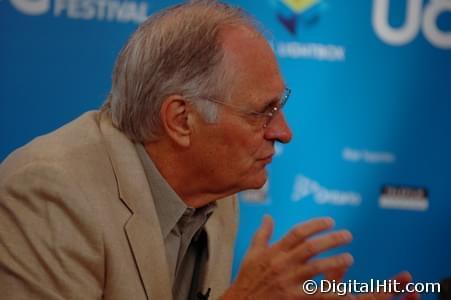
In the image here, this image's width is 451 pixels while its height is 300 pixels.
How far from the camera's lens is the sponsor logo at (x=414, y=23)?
3.58 metres

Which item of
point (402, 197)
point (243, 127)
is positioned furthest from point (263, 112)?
point (402, 197)

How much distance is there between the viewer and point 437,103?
361 centimetres

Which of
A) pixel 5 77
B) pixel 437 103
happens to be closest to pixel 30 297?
pixel 5 77

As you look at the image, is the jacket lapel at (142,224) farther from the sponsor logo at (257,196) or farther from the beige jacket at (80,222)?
the sponsor logo at (257,196)

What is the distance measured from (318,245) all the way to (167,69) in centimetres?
52

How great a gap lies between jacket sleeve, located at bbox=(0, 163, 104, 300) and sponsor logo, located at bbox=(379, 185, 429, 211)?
78.2 inches

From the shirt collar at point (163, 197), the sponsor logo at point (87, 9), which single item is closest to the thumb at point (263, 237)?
the shirt collar at point (163, 197)

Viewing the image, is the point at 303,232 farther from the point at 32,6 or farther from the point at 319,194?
the point at 32,6

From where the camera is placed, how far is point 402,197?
11.8 ft

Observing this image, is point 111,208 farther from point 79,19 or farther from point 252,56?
point 79,19

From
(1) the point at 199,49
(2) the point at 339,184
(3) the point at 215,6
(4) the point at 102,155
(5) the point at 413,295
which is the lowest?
(5) the point at 413,295

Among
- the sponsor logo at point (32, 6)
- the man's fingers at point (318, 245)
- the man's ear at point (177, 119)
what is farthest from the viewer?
the sponsor logo at point (32, 6)

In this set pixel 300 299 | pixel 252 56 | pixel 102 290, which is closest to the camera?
pixel 300 299

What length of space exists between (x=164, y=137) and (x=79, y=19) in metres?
1.64
